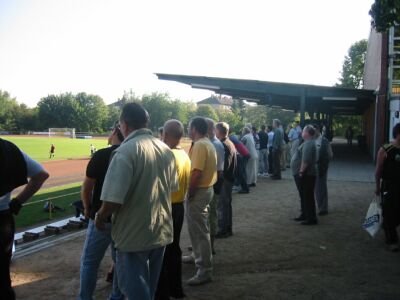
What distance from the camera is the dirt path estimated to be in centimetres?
481

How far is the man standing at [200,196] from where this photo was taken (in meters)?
4.91

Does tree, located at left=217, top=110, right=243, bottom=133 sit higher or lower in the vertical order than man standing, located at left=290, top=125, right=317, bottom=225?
higher

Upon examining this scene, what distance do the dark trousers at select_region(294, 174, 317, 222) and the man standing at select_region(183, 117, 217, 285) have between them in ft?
11.1

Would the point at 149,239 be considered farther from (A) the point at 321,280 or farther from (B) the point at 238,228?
(B) the point at 238,228

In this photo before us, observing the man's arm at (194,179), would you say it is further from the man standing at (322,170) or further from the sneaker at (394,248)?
the man standing at (322,170)

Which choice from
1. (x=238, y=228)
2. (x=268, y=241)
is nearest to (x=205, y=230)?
(x=268, y=241)

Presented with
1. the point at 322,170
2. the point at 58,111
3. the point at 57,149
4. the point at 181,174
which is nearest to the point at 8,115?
the point at 58,111

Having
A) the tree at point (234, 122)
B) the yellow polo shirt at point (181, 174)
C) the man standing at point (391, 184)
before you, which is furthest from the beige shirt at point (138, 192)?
the tree at point (234, 122)

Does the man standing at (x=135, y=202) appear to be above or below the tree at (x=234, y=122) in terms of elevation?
below

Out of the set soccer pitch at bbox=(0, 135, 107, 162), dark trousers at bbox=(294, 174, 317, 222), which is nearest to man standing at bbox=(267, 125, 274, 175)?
dark trousers at bbox=(294, 174, 317, 222)

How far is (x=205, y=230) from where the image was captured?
504 centimetres

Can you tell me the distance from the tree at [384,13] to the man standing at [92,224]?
453 cm

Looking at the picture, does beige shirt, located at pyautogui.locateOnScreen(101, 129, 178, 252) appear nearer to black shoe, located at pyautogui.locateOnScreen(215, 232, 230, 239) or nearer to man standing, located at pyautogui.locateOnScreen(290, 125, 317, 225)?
black shoe, located at pyautogui.locateOnScreen(215, 232, 230, 239)

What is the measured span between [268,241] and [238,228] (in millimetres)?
994
